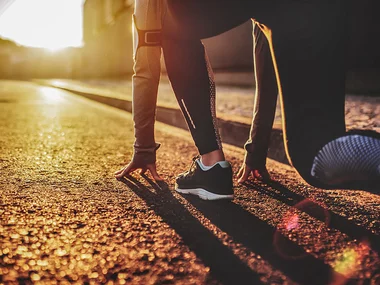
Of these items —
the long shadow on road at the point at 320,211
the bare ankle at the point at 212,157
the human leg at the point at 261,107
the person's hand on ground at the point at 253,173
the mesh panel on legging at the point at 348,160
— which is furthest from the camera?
the person's hand on ground at the point at 253,173

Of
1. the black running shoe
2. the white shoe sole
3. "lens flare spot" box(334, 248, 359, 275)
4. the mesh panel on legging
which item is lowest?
"lens flare spot" box(334, 248, 359, 275)

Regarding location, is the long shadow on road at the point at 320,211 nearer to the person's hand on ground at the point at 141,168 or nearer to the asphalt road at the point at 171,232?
the asphalt road at the point at 171,232

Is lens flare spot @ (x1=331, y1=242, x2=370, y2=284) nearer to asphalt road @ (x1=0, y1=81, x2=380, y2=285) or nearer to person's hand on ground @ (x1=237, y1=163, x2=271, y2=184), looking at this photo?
asphalt road @ (x1=0, y1=81, x2=380, y2=285)

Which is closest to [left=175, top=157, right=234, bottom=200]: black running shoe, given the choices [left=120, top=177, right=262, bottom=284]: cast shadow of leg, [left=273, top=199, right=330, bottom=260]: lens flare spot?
[left=120, top=177, right=262, bottom=284]: cast shadow of leg

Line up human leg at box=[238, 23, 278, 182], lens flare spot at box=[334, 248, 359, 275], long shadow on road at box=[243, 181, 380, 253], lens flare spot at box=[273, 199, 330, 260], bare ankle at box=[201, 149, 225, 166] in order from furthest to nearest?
1. human leg at box=[238, 23, 278, 182]
2. bare ankle at box=[201, 149, 225, 166]
3. long shadow on road at box=[243, 181, 380, 253]
4. lens flare spot at box=[273, 199, 330, 260]
5. lens flare spot at box=[334, 248, 359, 275]

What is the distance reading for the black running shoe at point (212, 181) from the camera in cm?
180

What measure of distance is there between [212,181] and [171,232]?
41 centimetres

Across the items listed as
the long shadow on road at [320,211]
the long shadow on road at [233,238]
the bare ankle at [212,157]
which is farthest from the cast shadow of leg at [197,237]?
the long shadow on road at [320,211]

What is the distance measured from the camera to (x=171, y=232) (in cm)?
148

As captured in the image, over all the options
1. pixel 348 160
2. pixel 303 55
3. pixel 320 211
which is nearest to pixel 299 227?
pixel 320 211

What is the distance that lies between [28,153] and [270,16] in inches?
88.6

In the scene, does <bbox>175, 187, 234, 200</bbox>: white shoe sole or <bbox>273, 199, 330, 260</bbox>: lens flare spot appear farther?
<bbox>175, 187, 234, 200</bbox>: white shoe sole

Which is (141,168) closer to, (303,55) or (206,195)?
(206,195)

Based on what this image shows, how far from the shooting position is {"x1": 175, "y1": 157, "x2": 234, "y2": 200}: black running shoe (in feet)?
5.91
